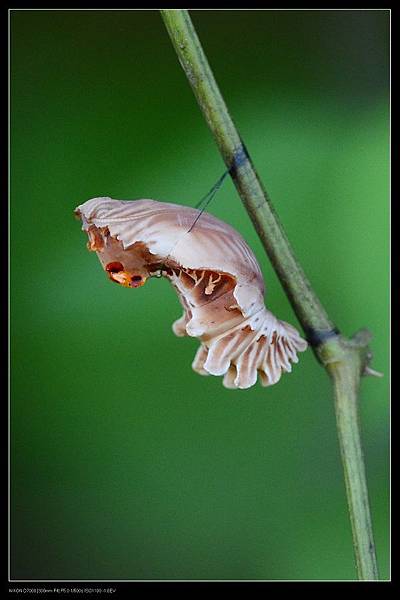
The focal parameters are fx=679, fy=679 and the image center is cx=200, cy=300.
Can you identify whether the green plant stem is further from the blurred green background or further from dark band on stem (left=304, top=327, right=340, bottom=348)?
the blurred green background

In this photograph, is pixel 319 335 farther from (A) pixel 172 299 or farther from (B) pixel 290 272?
(A) pixel 172 299

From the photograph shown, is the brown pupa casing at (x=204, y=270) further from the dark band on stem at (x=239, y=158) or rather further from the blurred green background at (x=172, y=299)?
the blurred green background at (x=172, y=299)

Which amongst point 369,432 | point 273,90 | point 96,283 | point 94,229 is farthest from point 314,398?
point 94,229

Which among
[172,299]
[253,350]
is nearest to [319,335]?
[253,350]

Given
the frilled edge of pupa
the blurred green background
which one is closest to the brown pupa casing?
the frilled edge of pupa

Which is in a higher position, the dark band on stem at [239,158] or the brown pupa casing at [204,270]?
the dark band on stem at [239,158]

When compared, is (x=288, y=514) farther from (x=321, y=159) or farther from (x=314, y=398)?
(x=321, y=159)

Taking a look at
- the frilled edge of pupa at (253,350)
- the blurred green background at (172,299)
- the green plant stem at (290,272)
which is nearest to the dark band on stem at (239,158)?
the green plant stem at (290,272)
